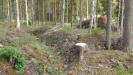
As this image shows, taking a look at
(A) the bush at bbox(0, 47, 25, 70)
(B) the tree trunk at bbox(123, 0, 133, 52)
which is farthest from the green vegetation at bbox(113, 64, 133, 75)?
(A) the bush at bbox(0, 47, 25, 70)

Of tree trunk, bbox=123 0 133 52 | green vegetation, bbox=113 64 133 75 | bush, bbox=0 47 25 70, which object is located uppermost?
tree trunk, bbox=123 0 133 52

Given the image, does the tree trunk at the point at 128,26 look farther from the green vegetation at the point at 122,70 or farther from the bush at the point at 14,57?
the bush at the point at 14,57

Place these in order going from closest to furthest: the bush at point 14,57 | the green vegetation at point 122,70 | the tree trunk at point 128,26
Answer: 1. the bush at point 14,57
2. the green vegetation at point 122,70
3. the tree trunk at point 128,26

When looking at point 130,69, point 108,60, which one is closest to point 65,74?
point 108,60

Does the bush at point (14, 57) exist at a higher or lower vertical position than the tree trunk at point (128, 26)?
lower

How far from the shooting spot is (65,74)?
19.3 feet

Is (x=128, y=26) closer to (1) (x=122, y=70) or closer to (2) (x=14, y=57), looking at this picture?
(1) (x=122, y=70)

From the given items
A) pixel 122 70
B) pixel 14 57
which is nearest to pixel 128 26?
pixel 122 70

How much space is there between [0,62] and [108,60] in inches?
159

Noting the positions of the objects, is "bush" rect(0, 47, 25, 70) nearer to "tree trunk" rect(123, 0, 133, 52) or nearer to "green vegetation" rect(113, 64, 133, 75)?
"green vegetation" rect(113, 64, 133, 75)

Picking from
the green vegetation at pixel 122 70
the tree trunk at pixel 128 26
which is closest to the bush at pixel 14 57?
the green vegetation at pixel 122 70

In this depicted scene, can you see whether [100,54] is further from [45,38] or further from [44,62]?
[45,38]

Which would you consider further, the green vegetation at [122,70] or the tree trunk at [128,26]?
the tree trunk at [128,26]

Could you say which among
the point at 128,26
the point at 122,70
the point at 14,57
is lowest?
the point at 122,70
